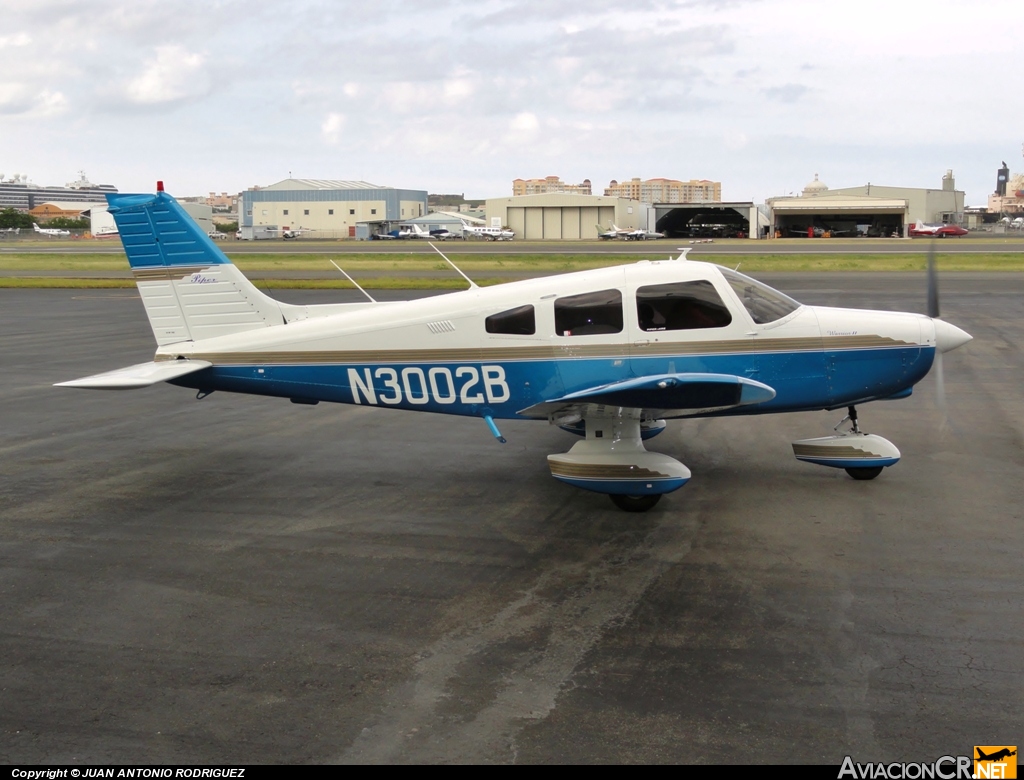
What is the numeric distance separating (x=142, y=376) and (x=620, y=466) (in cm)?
483

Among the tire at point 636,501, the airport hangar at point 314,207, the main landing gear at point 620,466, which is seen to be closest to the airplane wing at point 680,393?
the main landing gear at point 620,466

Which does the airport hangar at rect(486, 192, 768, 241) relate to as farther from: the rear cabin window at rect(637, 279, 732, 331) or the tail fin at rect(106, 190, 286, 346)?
the rear cabin window at rect(637, 279, 732, 331)

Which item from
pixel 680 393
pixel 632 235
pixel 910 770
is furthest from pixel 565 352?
pixel 632 235

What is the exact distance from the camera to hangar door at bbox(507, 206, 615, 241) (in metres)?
92.2

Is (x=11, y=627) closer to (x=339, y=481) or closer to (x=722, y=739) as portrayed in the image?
(x=339, y=481)

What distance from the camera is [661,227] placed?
86062 millimetres

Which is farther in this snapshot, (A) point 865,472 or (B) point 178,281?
→ (B) point 178,281

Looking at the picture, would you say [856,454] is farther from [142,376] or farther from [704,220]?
[704,220]

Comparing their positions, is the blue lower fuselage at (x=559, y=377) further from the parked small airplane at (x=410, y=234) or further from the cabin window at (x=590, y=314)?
the parked small airplane at (x=410, y=234)

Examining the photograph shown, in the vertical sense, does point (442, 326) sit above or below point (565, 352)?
above

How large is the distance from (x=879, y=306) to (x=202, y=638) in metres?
22.9

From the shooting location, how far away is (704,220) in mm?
86188

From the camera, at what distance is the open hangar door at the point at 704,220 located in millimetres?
82000

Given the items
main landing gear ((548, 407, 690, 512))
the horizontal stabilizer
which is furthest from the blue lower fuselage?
main landing gear ((548, 407, 690, 512))
